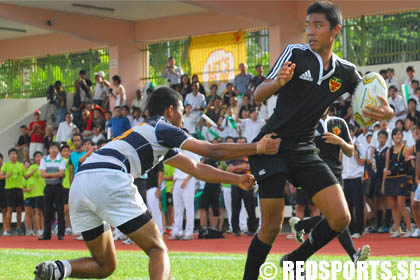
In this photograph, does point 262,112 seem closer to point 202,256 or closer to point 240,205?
point 240,205

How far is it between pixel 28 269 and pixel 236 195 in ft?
27.0

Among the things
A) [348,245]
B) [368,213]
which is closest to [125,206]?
[348,245]

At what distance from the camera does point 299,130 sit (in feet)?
21.5

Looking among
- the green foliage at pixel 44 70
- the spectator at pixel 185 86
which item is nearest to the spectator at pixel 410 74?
the spectator at pixel 185 86

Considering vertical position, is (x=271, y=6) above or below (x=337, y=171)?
above

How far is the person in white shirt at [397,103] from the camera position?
728 inches

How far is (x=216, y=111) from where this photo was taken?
20859 millimetres

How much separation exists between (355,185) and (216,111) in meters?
6.01

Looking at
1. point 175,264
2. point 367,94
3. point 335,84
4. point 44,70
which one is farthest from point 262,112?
point 44,70

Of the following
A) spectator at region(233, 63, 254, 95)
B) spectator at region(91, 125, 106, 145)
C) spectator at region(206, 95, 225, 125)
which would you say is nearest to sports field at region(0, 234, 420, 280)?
spectator at region(206, 95, 225, 125)

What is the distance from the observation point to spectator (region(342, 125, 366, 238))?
612 inches

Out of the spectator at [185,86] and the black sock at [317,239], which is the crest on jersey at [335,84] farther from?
the spectator at [185,86]

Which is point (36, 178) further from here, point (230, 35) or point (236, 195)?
point (230, 35)

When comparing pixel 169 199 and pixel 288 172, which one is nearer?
pixel 288 172
